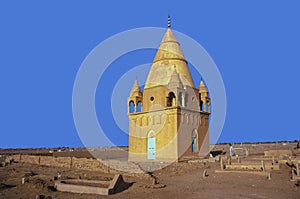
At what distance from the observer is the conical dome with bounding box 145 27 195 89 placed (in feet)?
81.6

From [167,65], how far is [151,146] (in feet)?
24.8

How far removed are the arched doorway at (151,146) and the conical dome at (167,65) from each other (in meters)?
4.53

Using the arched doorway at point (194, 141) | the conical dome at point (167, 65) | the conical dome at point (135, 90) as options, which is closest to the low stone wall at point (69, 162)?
the conical dome at point (135, 90)

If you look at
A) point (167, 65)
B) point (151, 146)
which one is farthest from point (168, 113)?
point (167, 65)

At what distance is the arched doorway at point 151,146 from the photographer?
2377 cm

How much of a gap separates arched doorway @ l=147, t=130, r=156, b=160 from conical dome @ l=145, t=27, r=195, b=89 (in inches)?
178

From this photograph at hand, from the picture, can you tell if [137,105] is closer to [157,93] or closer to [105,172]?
[157,93]

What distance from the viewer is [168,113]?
2267 centimetres

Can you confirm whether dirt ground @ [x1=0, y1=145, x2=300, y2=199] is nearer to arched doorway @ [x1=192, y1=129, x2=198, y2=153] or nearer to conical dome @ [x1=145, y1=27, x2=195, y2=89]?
arched doorway @ [x1=192, y1=129, x2=198, y2=153]

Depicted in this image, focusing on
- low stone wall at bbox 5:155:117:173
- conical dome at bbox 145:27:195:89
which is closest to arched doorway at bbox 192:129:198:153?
conical dome at bbox 145:27:195:89

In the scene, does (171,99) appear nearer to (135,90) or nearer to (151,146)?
(135,90)

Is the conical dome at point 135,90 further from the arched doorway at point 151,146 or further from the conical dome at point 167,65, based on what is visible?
the arched doorway at point 151,146

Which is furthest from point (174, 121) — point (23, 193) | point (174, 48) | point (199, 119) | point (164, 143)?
point (23, 193)

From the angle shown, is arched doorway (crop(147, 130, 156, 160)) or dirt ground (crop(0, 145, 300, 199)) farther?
arched doorway (crop(147, 130, 156, 160))
